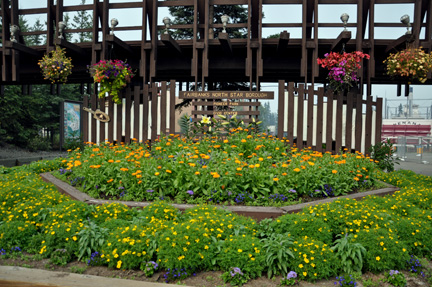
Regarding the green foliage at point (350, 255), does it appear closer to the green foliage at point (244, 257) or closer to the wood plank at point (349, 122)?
the green foliage at point (244, 257)

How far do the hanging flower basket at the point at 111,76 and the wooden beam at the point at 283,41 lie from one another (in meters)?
4.42

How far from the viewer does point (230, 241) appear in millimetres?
3518

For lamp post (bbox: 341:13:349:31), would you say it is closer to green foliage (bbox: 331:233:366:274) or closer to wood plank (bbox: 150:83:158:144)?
wood plank (bbox: 150:83:158:144)

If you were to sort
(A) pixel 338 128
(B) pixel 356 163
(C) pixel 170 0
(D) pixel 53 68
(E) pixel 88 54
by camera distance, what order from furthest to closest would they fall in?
(E) pixel 88 54 < (C) pixel 170 0 < (D) pixel 53 68 < (A) pixel 338 128 < (B) pixel 356 163

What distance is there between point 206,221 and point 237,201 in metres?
1.18

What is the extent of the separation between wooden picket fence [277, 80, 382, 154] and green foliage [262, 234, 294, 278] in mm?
5671

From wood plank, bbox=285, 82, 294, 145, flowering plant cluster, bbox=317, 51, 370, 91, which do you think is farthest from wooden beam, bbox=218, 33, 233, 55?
flowering plant cluster, bbox=317, 51, 370, 91

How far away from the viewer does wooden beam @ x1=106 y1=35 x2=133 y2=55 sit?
950 centimetres

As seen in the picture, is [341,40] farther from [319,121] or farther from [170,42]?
[170,42]

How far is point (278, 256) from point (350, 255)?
77 cm

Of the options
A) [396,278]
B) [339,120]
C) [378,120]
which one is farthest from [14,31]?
[396,278]

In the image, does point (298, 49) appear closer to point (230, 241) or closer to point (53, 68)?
point (53, 68)

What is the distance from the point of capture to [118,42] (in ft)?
32.1

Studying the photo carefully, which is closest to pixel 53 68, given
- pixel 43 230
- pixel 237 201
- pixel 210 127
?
pixel 210 127
